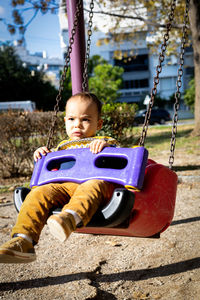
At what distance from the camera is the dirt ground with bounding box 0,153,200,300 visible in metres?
2.13

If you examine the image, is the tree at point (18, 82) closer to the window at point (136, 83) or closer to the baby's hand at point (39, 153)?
the window at point (136, 83)

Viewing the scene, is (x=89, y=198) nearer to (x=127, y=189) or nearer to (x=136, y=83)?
(x=127, y=189)

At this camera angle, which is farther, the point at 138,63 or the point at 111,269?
the point at 138,63

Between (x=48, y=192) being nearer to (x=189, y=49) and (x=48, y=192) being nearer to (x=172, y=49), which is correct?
(x=172, y=49)

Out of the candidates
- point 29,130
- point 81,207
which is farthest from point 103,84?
point 81,207

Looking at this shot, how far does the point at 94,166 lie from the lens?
6.64 feet

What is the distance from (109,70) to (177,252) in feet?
130

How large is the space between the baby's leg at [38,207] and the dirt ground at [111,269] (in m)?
0.60

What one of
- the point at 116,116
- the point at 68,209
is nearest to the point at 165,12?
the point at 116,116

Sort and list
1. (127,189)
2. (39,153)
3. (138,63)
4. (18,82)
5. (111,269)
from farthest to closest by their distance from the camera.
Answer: (138,63) < (18,82) < (111,269) < (39,153) < (127,189)

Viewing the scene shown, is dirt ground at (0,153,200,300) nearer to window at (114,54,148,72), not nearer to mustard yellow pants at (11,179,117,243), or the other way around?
mustard yellow pants at (11,179,117,243)

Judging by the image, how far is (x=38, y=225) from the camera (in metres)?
1.82

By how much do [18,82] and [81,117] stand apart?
31577 mm

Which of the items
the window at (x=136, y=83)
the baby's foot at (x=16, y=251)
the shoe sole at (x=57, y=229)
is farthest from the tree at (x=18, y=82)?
the shoe sole at (x=57, y=229)
